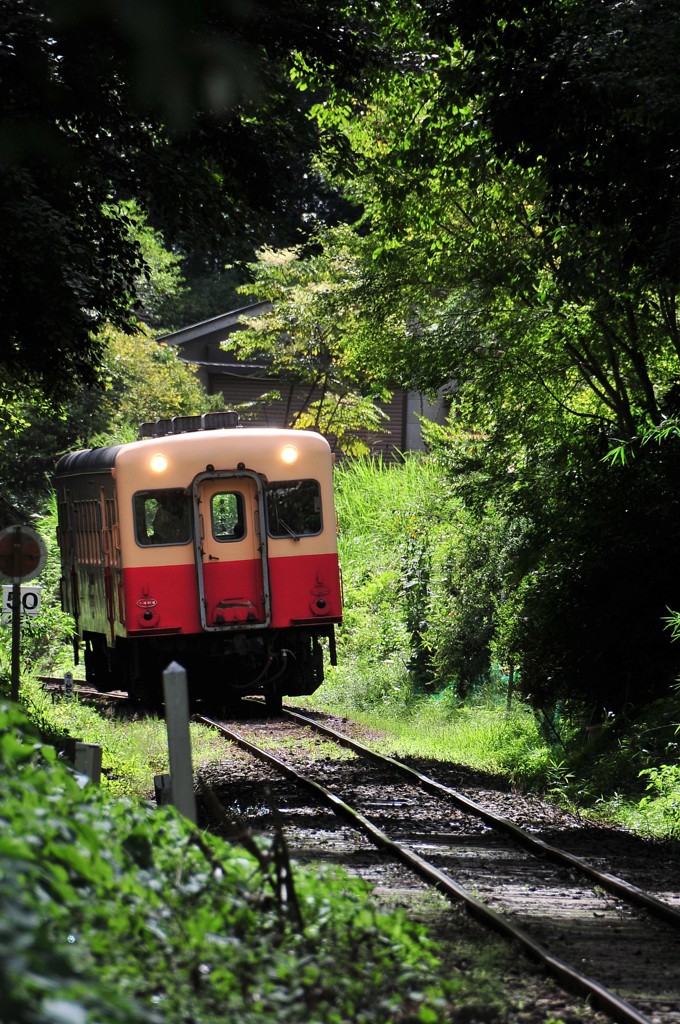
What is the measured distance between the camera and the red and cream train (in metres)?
15.8

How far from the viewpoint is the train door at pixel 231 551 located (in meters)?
15.9

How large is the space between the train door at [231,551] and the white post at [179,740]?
32.1 ft

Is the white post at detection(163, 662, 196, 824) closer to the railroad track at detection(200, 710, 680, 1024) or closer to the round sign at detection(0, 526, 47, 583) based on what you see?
the railroad track at detection(200, 710, 680, 1024)

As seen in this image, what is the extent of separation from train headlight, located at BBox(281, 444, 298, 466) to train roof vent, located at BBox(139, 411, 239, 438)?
3.19 feet

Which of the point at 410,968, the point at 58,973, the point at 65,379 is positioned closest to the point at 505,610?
the point at 65,379

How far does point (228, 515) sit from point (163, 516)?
2.59 ft

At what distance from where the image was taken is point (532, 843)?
992cm

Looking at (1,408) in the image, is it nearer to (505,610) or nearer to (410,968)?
(505,610)

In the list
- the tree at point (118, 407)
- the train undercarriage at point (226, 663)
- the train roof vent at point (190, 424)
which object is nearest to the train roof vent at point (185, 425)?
the train roof vent at point (190, 424)

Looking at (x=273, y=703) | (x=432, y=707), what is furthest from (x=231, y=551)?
(x=432, y=707)

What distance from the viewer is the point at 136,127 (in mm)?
12148

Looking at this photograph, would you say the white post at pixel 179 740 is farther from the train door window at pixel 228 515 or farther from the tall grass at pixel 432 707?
the train door window at pixel 228 515

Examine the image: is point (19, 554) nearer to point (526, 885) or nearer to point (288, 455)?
point (288, 455)

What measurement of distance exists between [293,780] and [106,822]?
342 inches
